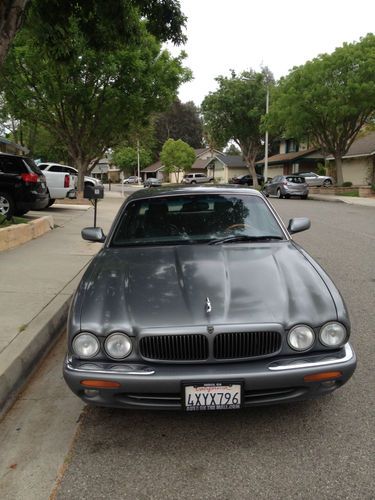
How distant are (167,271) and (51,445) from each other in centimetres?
134

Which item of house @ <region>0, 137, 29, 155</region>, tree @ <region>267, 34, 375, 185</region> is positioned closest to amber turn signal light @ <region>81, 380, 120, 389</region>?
house @ <region>0, 137, 29, 155</region>

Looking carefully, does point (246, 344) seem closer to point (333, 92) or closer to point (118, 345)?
point (118, 345)

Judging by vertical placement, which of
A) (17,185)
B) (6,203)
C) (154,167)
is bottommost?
(6,203)

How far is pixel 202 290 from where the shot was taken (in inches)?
113

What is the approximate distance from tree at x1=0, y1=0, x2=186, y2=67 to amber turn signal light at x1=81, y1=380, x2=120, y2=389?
21.7ft

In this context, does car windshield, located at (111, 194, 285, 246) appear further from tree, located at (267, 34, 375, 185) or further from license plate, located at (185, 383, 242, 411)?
tree, located at (267, 34, 375, 185)

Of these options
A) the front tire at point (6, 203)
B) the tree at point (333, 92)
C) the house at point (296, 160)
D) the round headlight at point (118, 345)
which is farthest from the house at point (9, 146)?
the house at point (296, 160)

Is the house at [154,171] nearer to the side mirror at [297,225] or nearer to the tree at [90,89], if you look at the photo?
the tree at [90,89]

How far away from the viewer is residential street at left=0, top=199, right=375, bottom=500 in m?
2.35

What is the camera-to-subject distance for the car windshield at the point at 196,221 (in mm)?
3945

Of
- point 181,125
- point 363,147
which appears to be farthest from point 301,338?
point 181,125

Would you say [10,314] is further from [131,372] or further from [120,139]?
[120,139]

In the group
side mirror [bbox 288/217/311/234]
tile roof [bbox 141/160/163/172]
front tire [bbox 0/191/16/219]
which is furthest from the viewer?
tile roof [bbox 141/160/163/172]

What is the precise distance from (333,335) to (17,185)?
33.0 feet
